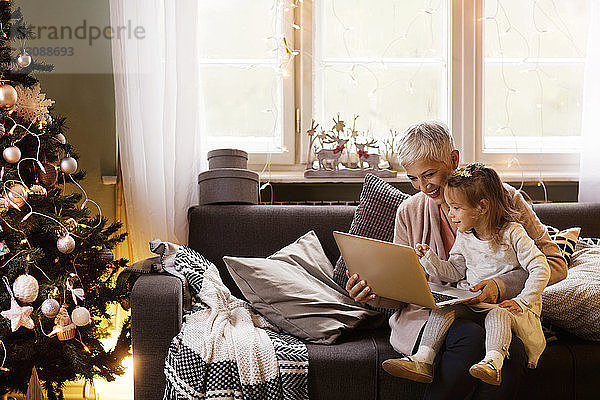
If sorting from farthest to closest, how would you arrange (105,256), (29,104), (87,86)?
(87,86)
(105,256)
(29,104)

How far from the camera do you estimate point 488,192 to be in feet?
6.44

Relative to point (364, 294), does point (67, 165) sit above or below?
above

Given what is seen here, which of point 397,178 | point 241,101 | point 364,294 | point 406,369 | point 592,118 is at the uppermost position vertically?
Answer: point 241,101

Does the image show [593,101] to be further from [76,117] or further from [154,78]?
[76,117]

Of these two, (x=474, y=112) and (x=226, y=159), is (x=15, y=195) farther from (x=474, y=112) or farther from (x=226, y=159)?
(x=474, y=112)

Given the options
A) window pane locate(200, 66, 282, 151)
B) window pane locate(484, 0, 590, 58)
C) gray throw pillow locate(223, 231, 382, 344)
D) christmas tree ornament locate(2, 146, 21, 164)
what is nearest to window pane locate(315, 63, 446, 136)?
window pane locate(200, 66, 282, 151)

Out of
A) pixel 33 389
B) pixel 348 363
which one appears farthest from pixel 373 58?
pixel 33 389

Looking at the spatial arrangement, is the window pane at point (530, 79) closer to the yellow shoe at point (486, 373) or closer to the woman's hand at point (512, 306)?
the woman's hand at point (512, 306)

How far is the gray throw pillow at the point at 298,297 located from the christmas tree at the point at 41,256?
0.49 meters

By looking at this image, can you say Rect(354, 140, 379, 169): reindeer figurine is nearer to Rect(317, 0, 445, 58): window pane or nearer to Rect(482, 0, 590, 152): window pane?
Rect(317, 0, 445, 58): window pane

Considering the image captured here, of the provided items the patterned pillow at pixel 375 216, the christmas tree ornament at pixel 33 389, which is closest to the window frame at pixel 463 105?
the patterned pillow at pixel 375 216

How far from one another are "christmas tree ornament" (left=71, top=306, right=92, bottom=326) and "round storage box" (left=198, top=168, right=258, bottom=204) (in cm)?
77

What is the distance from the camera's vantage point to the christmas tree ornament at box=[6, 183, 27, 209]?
2.11m

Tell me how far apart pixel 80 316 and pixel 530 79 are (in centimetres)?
237
